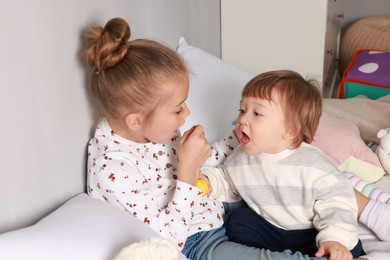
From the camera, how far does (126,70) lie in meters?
1.15

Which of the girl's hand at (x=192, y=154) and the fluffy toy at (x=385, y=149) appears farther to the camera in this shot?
the fluffy toy at (x=385, y=149)

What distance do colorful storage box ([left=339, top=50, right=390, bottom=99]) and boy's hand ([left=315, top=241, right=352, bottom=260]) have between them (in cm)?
133

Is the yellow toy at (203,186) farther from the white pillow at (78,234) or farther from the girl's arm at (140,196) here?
the white pillow at (78,234)

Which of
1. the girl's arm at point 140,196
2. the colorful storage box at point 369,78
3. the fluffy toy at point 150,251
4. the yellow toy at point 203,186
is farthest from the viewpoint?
the colorful storage box at point 369,78

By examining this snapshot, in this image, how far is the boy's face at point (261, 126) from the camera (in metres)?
1.25

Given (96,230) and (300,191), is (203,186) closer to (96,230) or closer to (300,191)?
(300,191)

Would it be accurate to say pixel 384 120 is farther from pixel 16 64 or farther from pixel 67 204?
pixel 16 64

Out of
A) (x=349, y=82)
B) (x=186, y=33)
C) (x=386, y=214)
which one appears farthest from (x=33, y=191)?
(x=349, y=82)

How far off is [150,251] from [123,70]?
1.48 ft

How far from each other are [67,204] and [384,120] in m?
1.29

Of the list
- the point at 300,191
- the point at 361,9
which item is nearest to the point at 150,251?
the point at 300,191

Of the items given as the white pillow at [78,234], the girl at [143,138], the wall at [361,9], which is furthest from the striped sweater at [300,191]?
the wall at [361,9]

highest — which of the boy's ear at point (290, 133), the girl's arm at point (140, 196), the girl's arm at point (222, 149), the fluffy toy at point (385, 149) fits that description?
the boy's ear at point (290, 133)

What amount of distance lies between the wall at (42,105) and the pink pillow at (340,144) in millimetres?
758
